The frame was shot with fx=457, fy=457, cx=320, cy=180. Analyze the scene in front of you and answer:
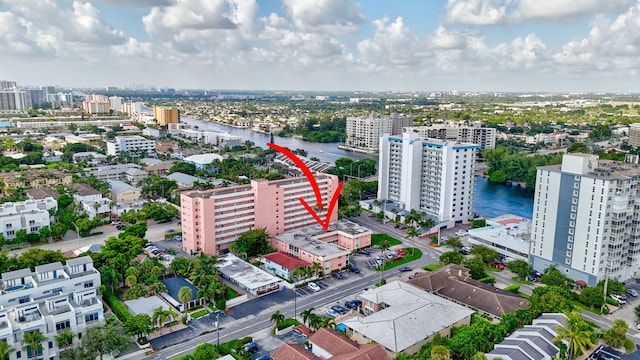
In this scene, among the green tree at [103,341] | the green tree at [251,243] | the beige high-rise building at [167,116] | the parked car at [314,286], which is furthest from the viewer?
the beige high-rise building at [167,116]

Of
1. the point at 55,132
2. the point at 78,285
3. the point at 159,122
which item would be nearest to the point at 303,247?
the point at 78,285

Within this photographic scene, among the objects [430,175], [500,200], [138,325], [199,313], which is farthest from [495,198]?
[138,325]

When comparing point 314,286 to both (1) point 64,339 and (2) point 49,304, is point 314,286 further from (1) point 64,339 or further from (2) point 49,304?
(2) point 49,304

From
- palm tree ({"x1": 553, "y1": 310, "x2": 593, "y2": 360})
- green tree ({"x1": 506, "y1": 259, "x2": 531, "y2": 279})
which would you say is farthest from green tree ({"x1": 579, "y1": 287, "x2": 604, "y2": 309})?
palm tree ({"x1": 553, "y1": 310, "x2": 593, "y2": 360})

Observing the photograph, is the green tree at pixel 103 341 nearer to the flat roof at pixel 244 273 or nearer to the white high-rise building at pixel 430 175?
the flat roof at pixel 244 273

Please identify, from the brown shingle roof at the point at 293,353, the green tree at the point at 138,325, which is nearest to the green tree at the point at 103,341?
the green tree at the point at 138,325

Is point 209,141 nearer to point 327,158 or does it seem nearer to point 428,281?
point 327,158
